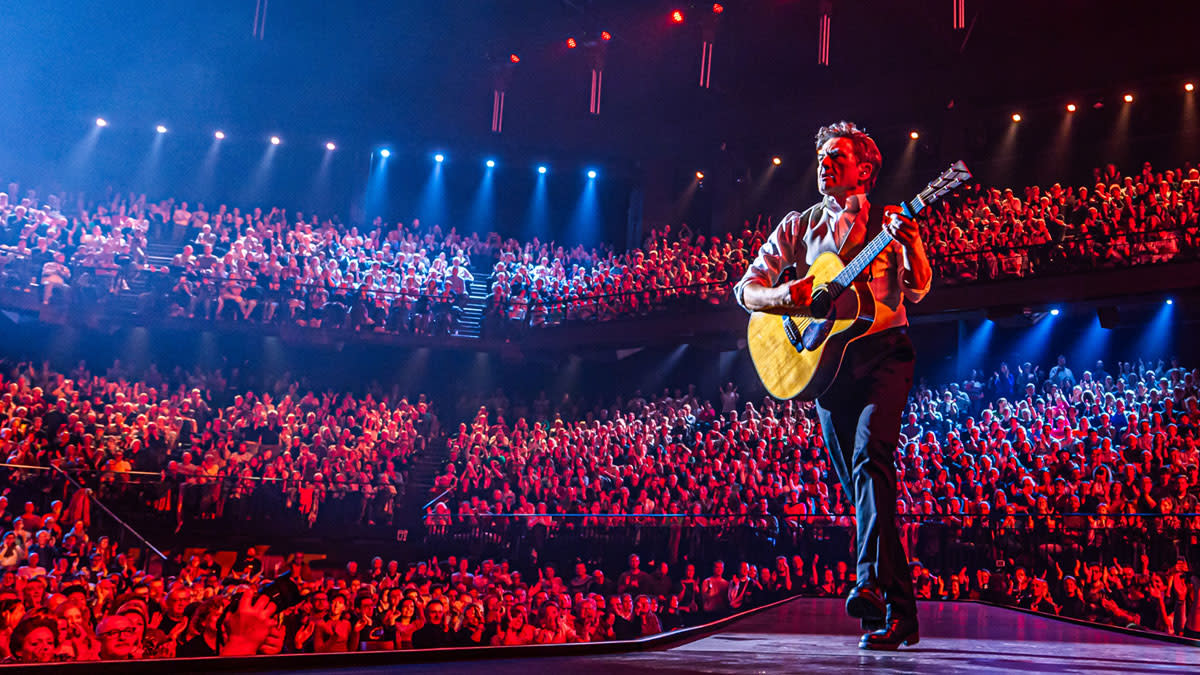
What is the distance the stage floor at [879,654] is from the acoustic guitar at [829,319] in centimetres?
80

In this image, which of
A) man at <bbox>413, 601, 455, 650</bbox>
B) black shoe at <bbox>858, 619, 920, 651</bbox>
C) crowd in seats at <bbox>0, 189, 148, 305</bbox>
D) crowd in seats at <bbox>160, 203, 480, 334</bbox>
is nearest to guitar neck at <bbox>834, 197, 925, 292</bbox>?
black shoe at <bbox>858, 619, 920, 651</bbox>

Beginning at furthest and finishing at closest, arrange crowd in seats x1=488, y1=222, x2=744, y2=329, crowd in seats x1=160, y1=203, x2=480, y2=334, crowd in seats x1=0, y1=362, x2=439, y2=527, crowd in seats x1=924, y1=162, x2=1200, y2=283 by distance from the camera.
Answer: crowd in seats x1=488, y1=222, x2=744, y2=329
crowd in seats x1=160, y1=203, x2=480, y2=334
crowd in seats x1=924, y1=162, x2=1200, y2=283
crowd in seats x1=0, y1=362, x2=439, y2=527

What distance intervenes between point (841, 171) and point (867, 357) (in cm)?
63

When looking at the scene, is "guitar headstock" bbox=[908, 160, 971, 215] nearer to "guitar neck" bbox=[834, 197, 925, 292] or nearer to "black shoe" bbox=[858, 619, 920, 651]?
"guitar neck" bbox=[834, 197, 925, 292]

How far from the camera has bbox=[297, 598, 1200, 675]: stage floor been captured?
238 centimetres

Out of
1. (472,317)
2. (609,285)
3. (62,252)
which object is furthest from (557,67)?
(62,252)

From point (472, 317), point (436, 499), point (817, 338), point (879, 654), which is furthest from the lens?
point (472, 317)

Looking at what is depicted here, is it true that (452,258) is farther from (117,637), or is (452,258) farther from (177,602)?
(117,637)

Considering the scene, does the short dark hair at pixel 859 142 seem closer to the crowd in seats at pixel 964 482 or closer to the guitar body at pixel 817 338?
the guitar body at pixel 817 338

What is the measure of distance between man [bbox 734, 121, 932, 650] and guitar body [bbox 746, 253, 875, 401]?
49 mm

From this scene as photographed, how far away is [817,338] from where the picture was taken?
9.44 feet

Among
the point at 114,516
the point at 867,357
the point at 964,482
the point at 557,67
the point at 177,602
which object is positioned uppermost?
the point at 557,67

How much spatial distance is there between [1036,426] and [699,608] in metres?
4.14

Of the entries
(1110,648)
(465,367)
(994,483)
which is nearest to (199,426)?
(465,367)
